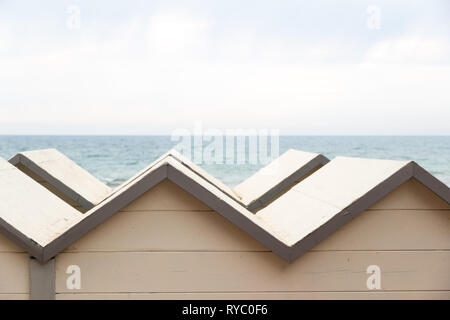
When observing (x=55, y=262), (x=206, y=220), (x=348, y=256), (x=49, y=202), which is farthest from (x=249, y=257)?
(x=49, y=202)

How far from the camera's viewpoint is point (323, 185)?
377cm

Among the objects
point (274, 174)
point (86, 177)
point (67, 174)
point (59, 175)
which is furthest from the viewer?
point (86, 177)

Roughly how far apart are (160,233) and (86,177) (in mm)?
3624

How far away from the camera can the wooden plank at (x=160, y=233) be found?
3.06 meters

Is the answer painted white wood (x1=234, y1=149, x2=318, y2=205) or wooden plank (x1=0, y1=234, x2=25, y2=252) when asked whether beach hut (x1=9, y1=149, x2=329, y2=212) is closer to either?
painted white wood (x1=234, y1=149, x2=318, y2=205)

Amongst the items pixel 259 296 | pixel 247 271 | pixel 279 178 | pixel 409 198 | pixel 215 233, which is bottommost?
pixel 259 296

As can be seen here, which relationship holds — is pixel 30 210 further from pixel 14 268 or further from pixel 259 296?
pixel 259 296

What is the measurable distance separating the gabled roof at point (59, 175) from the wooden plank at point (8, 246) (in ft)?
7.05

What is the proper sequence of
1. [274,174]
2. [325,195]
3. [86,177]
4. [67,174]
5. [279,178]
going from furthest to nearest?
[86,177] < [274,174] < [67,174] < [279,178] < [325,195]

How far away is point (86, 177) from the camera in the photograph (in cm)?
645

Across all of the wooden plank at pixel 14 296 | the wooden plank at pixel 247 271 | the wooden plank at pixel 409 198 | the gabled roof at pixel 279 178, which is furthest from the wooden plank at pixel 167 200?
the gabled roof at pixel 279 178

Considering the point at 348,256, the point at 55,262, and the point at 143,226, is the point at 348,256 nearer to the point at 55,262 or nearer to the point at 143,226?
the point at 143,226

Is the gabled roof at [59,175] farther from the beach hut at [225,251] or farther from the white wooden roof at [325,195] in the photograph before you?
the beach hut at [225,251]

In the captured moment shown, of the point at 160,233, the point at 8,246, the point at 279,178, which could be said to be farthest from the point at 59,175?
the point at 160,233
